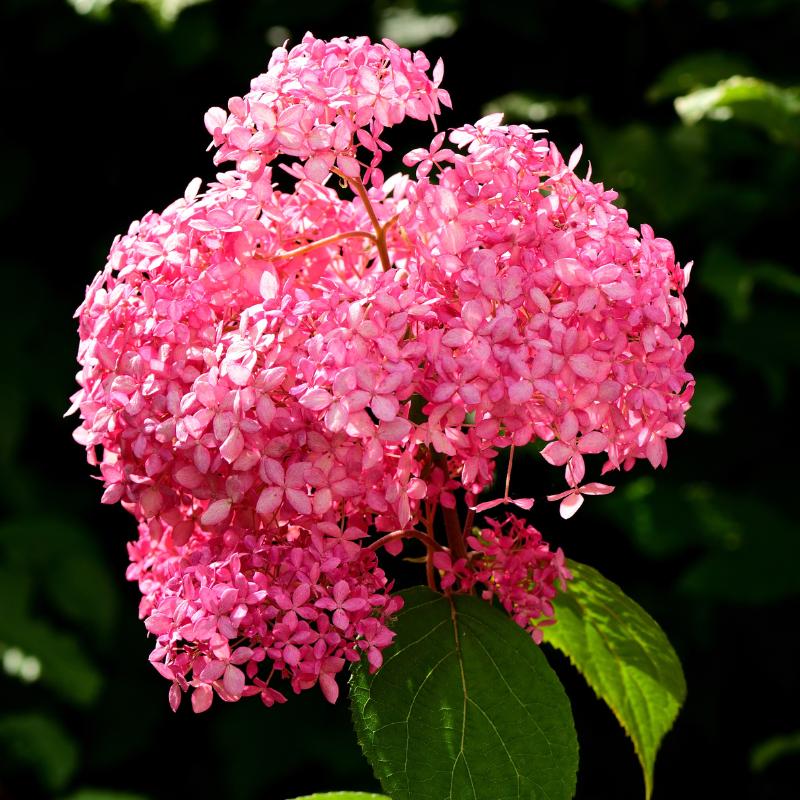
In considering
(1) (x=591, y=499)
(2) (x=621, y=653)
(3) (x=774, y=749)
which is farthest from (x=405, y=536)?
(3) (x=774, y=749)

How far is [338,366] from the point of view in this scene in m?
0.59

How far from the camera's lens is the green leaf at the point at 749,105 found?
167cm

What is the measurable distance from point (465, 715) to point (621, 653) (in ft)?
0.89

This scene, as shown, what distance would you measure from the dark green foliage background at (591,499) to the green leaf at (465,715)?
53.8 inches

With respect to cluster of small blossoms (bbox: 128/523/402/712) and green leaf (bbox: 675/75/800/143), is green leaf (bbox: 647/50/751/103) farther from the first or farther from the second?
cluster of small blossoms (bbox: 128/523/402/712)

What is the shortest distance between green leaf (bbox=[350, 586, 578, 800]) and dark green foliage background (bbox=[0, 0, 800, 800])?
4.48ft

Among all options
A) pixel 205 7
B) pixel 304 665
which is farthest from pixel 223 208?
pixel 205 7

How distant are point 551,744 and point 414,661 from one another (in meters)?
0.12

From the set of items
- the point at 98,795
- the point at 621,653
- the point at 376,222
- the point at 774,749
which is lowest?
the point at 774,749

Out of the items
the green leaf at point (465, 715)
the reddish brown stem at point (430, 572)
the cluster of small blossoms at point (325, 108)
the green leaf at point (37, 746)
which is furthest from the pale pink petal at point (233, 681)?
the green leaf at point (37, 746)

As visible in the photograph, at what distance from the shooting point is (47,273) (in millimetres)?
2514

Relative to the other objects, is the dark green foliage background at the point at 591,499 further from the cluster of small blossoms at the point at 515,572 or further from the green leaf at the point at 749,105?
the cluster of small blossoms at the point at 515,572

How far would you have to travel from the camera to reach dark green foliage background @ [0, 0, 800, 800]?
2.13m

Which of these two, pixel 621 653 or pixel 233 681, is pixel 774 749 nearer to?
pixel 621 653
